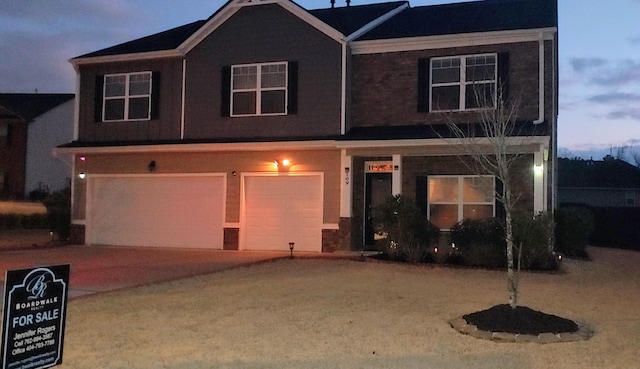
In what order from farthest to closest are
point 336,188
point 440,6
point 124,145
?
point 440,6 → point 124,145 → point 336,188

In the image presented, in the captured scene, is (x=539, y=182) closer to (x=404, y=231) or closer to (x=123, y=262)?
(x=404, y=231)

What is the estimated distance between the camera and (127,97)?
65.0 feet

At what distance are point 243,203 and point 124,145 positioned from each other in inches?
152

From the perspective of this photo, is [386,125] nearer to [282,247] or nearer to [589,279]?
[282,247]

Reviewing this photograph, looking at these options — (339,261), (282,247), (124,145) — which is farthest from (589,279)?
(124,145)

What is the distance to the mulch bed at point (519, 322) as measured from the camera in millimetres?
7738

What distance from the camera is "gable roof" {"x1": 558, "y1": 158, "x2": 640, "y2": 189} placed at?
40625mm

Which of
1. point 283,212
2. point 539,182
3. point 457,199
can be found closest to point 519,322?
point 539,182

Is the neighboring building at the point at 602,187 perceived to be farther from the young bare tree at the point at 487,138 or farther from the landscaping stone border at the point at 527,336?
the landscaping stone border at the point at 527,336

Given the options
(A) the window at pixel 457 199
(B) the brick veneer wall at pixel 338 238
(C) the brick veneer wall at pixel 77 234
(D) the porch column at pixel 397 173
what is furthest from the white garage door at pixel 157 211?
(A) the window at pixel 457 199

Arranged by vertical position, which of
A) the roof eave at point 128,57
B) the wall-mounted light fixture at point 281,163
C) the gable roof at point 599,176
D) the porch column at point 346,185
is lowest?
the porch column at point 346,185

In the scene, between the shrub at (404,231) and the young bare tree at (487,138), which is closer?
the young bare tree at (487,138)

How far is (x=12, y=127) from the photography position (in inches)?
1459

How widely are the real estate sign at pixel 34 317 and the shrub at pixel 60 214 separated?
15665 mm
